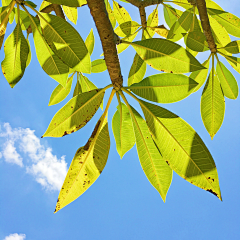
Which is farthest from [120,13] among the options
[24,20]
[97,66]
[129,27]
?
[24,20]

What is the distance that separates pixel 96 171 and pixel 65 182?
0.33 feet

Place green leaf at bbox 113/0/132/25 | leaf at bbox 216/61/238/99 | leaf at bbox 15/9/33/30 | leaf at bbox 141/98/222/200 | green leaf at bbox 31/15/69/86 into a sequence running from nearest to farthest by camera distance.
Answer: leaf at bbox 141/98/222/200
green leaf at bbox 31/15/69/86
leaf at bbox 15/9/33/30
leaf at bbox 216/61/238/99
green leaf at bbox 113/0/132/25

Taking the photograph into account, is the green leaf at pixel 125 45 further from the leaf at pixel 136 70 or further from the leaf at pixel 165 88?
the leaf at pixel 165 88

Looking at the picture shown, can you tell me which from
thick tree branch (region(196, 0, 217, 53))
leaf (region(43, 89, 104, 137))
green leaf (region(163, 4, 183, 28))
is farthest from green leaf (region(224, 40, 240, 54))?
leaf (region(43, 89, 104, 137))

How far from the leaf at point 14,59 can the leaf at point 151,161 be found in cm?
47

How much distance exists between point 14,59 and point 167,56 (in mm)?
574

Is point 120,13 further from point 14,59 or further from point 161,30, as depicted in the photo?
point 14,59

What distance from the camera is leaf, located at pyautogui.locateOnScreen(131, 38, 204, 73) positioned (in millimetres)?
683

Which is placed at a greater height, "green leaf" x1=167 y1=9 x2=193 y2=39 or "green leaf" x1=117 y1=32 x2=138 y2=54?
"green leaf" x1=117 y1=32 x2=138 y2=54

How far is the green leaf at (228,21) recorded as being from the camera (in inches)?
43.5

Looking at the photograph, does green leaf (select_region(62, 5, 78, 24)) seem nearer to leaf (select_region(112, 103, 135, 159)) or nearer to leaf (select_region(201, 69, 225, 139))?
leaf (select_region(112, 103, 135, 159))

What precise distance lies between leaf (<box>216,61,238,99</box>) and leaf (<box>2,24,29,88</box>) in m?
0.89

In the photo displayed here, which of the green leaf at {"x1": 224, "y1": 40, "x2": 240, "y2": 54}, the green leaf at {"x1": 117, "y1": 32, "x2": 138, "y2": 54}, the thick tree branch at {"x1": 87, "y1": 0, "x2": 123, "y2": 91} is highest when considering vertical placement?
the green leaf at {"x1": 117, "y1": 32, "x2": 138, "y2": 54}

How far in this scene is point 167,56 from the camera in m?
0.71
